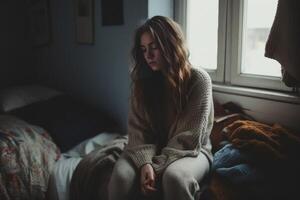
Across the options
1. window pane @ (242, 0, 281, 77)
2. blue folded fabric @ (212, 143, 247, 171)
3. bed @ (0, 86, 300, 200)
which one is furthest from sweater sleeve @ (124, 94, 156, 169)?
window pane @ (242, 0, 281, 77)

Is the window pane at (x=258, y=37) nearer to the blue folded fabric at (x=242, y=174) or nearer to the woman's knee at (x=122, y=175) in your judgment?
the blue folded fabric at (x=242, y=174)

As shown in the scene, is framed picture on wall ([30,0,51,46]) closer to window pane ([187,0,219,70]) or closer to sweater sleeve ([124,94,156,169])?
window pane ([187,0,219,70])

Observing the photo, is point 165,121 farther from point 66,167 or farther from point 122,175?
point 66,167

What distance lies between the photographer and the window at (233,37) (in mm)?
1830

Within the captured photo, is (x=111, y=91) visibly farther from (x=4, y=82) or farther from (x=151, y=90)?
(x=4, y=82)

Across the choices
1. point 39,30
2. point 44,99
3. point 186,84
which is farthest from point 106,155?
point 39,30

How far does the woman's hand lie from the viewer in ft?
4.69

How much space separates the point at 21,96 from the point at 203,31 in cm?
→ 147

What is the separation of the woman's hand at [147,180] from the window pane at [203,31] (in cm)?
89

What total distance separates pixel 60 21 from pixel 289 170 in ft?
7.13

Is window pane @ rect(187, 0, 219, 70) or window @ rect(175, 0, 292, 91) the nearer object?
A: window @ rect(175, 0, 292, 91)

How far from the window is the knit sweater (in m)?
0.43

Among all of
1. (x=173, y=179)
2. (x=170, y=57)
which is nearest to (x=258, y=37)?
(x=170, y=57)

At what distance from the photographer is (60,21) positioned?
2.85m
